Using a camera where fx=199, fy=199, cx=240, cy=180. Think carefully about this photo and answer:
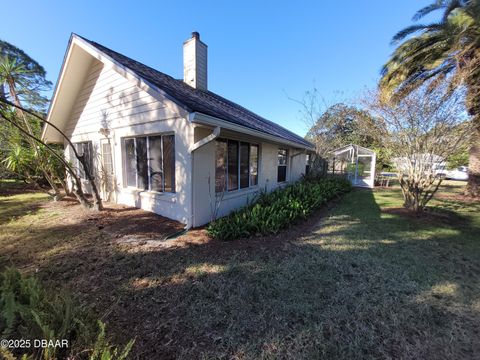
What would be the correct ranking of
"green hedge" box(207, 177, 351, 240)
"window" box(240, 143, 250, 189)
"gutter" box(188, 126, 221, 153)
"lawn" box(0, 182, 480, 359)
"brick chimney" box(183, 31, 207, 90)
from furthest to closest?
"brick chimney" box(183, 31, 207, 90) → "window" box(240, 143, 250, 189) → "green hedge" box(207, 177, 351, 240) → "gutter" box(188, 126, 221, 153) → "lawn" box(0, 182, 480, 359)

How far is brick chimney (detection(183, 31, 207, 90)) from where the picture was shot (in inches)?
319

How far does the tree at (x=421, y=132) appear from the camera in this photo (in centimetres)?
589

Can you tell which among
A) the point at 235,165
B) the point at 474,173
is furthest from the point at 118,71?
the point at 474,173

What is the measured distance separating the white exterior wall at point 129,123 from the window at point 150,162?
8.0 inches

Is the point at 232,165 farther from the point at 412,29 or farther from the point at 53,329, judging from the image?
the point at 412,29

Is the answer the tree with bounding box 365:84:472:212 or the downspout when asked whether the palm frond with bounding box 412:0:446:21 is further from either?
the downspout

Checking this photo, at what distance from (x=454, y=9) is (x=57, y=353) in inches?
566

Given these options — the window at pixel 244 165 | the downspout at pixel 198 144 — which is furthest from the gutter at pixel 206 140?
the window at pixel 244 165

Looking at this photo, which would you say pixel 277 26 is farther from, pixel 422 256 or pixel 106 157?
pixel 422 256

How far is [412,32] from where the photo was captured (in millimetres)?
8594

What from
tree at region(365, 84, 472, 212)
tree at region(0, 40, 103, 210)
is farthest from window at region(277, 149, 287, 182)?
tree at region(0, 40, 103, 210)

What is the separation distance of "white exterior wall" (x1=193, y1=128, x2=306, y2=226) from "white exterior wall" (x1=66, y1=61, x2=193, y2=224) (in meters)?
0.23

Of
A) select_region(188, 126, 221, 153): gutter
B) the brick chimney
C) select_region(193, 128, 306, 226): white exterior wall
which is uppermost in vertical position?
the brick chimney

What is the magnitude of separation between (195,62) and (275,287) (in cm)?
877
